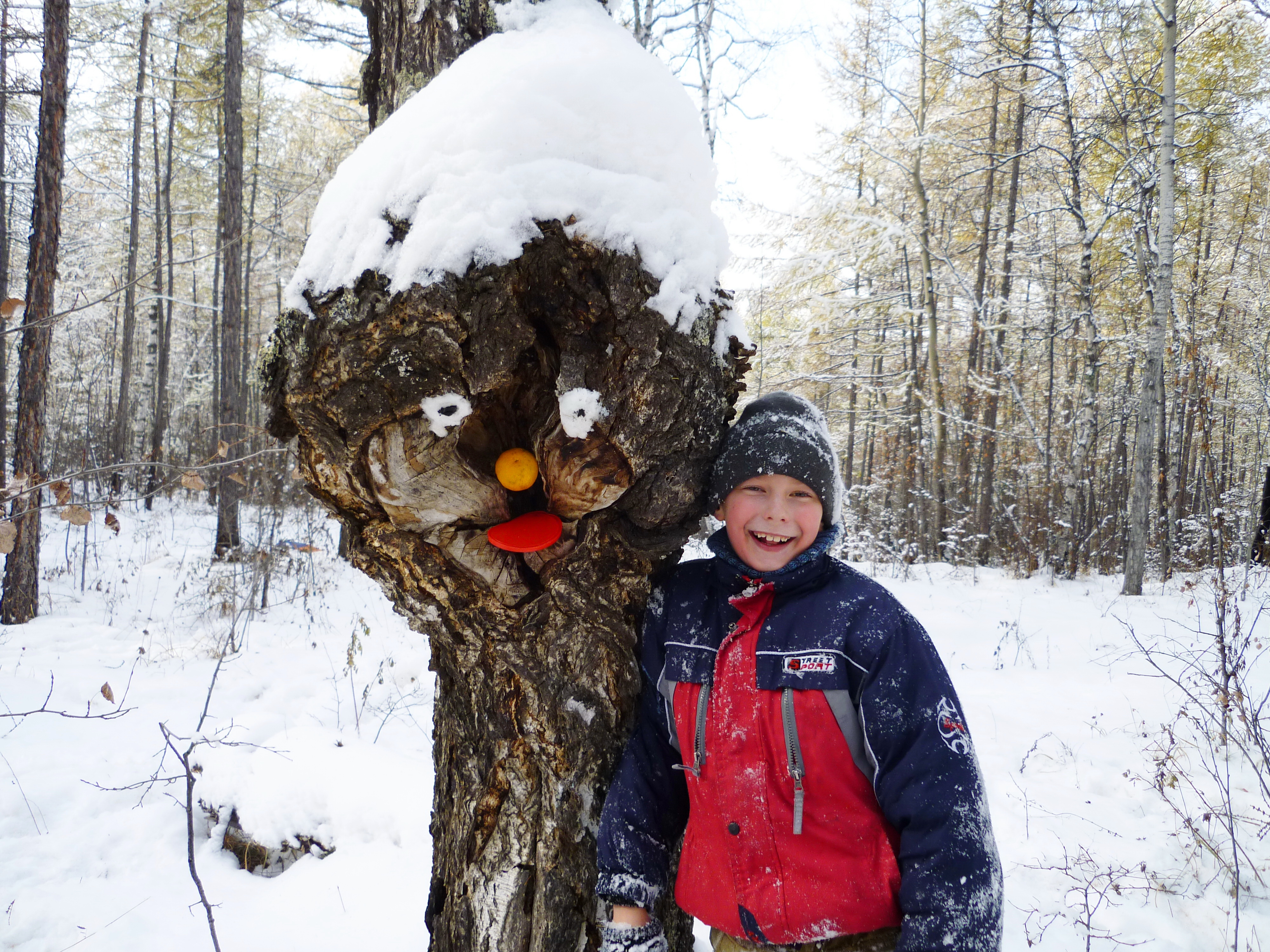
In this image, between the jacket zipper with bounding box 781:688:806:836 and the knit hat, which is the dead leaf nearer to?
the knit hat

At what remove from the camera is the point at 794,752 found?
1345 millimetres

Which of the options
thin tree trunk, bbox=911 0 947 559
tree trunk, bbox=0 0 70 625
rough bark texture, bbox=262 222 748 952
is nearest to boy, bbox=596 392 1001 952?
rough bark texture, bbox=262 222 748 952

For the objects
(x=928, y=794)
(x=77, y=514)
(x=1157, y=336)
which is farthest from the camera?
(x=1157, y=336)

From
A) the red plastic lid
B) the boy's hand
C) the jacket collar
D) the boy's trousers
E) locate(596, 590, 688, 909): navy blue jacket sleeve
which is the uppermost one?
the red plastic lid

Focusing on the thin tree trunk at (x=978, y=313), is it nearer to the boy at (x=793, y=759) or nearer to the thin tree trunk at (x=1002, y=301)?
the thin tree trunk at (x=1002, y=301)

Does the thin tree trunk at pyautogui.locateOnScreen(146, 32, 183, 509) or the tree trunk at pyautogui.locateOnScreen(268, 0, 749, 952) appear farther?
the thin tree trunk at pyautogui.locateOnScreen(146, 32, 183, 509)

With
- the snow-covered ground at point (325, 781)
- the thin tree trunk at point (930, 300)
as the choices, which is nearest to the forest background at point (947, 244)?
the thin tree trunk at point (930, 300)

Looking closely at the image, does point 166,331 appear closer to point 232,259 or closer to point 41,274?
point 232,259

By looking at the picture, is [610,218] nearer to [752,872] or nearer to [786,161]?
[752,872]

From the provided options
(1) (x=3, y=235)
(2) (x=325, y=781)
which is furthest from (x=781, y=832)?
(1) (x=3, y=235)

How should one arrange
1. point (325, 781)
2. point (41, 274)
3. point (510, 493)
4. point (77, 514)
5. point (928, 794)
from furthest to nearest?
point (41, 274) → point (325, 781) → point (77, 514) → point (510, 493) → point (928, 794)

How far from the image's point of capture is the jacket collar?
1.49 metres

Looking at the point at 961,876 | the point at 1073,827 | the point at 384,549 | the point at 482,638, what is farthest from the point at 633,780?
the point at 1073,827

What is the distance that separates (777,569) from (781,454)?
0.28 m
